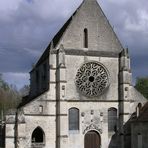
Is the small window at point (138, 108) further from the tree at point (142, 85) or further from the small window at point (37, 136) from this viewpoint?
the tree at point (142, 85)

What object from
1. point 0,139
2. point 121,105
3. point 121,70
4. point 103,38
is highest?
point 103,38

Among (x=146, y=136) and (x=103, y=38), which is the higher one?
(x=103, y=38)

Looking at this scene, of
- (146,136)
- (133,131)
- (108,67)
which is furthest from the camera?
→ (108,67)

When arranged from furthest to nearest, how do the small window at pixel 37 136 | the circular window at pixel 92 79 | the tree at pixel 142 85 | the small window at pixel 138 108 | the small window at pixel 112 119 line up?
1. the tree at pixel 142 85
2. the small window at pixel 112 119
3. the small window at pixel 37 136
4. the circular window at pixel 92 79
5. the small window at pixel 138 108

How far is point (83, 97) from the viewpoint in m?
42.3

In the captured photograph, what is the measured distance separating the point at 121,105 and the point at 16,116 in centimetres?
1069

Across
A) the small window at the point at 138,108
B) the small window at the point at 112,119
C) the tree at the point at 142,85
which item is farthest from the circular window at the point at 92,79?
the tree at the point at 142,85

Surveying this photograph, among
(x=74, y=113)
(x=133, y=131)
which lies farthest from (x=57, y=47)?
(x=133, y=131)

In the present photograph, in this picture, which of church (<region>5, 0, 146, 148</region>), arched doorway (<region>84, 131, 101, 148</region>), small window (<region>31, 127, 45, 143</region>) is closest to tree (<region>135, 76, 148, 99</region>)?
church (<region>5, 0, 146, 148</region>)

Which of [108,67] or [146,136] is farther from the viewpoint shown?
[108,67]

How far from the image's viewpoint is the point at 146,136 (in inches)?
1508

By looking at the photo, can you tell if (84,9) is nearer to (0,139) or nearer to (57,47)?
(57,47)

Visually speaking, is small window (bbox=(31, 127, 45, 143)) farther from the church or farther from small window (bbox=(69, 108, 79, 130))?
small window (bbox=(69, 108, 79, 130))

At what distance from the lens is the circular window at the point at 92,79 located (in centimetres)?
4266
